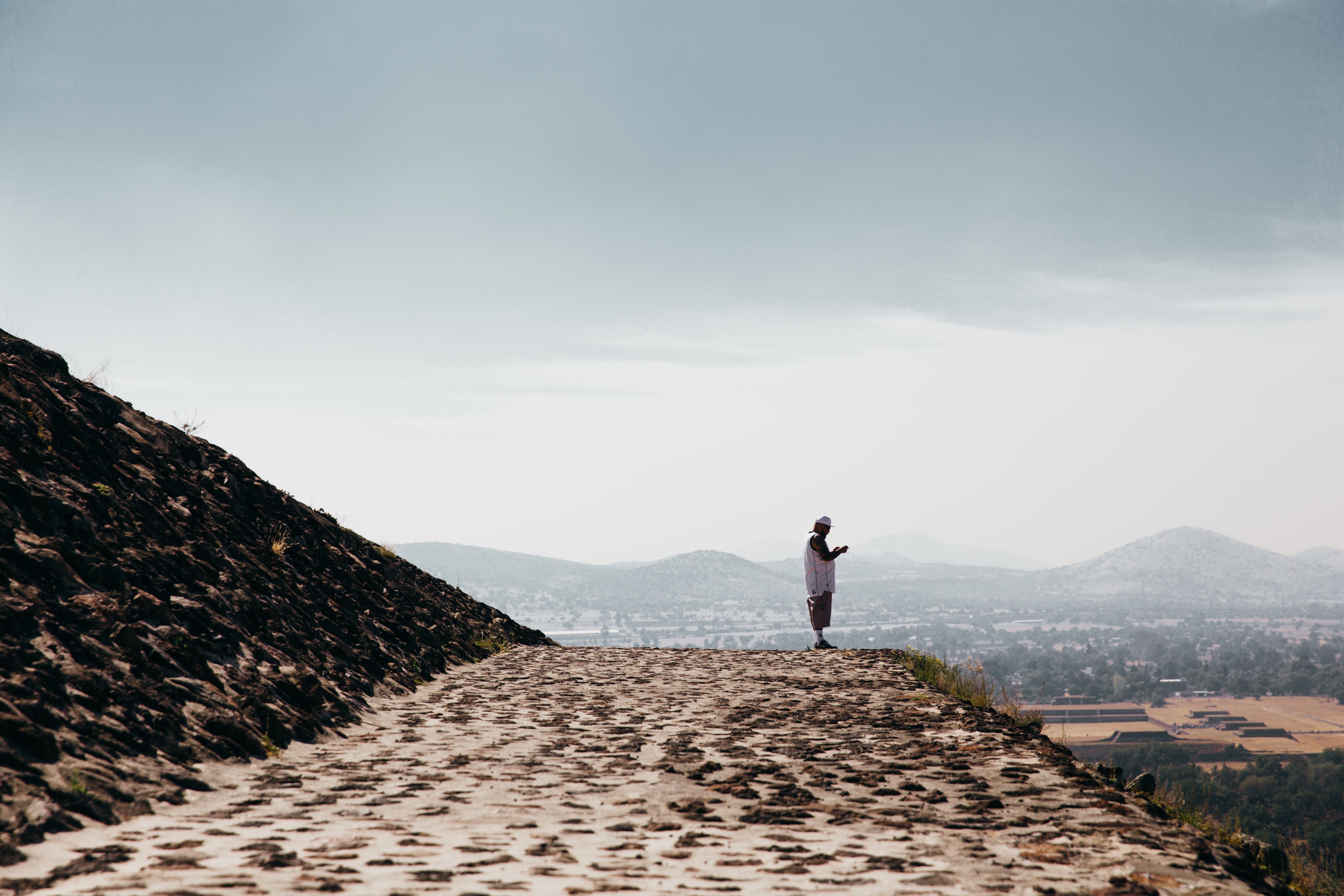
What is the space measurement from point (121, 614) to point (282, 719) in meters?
1.87

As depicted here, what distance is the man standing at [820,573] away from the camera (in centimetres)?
1903

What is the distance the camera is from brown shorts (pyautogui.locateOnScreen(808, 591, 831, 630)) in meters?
19.3

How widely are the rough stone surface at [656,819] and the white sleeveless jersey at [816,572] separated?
8.05 metres

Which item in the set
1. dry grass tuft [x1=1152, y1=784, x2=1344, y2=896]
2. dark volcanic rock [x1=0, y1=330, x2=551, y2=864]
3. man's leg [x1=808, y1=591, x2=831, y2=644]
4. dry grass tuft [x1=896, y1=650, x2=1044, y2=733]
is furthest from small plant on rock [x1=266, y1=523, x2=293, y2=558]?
dry grass tuft [x1=1152, y1=784, x2=1344, y2=896]

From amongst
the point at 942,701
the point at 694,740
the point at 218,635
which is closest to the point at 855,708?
the point at 942,701

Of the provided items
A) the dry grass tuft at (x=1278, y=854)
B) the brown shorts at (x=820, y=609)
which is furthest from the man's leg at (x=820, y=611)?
the dry grass tuft at (x=1278, y=854)

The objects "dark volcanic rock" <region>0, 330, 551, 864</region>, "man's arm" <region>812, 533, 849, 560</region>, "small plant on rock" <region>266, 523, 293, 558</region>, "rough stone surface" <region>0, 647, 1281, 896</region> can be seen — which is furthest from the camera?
"man's arm" <region>812, 533, 849, 560</region>

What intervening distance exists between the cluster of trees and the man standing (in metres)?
8.19

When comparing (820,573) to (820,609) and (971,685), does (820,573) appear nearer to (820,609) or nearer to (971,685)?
(820,609)

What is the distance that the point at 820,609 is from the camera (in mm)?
19484

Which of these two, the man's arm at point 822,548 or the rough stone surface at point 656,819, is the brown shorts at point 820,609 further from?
the rough stone surface at point 656,819

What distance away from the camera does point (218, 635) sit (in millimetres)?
9125

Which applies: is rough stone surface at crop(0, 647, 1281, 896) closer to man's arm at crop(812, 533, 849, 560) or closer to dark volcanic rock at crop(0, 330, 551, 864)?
dark volcanic rock at crop(0, 330, 551, 864)

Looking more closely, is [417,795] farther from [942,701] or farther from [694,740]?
[942,701]
